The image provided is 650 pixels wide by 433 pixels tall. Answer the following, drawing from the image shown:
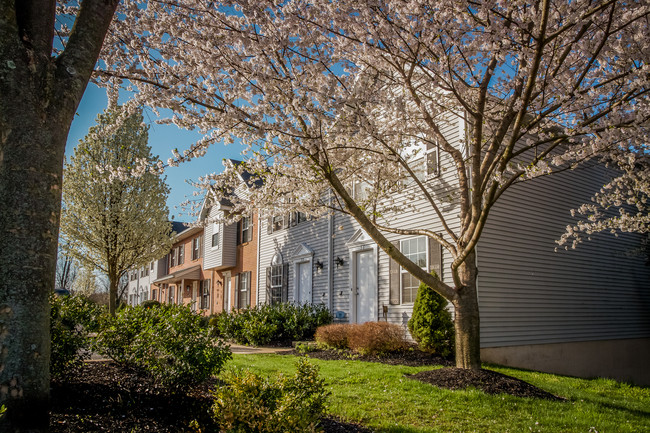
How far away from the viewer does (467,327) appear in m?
6.85

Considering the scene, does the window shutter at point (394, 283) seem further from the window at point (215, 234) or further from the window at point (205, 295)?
the window at point (205, 295)

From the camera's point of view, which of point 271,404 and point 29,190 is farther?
point 271,404

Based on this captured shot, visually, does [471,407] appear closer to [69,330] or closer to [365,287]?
[69,330]

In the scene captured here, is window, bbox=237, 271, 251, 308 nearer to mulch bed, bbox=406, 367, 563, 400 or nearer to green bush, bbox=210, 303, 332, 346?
green bush, bbox=210, 303, 332, 346

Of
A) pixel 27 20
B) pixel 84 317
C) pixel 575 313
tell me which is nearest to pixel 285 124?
pixel 27 20

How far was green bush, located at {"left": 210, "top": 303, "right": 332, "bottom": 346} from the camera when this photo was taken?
41.5 ft

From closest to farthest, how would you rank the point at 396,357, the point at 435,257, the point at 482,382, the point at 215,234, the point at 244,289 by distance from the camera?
the point at 482,382 → the point at 396,357 → the point at 435,257 → the point at 244,289 → the point at 215,234

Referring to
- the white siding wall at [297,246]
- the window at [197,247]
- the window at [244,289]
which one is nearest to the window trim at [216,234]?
the window at [244,289]

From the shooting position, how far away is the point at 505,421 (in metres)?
4.81

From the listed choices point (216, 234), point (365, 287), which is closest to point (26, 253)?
point (365, 287)

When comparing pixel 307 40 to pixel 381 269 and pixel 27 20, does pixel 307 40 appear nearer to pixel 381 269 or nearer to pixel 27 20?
pixel 27 20

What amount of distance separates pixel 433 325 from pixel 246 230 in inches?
487

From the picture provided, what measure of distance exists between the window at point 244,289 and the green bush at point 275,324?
204 inches

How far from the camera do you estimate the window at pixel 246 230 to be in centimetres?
1960
